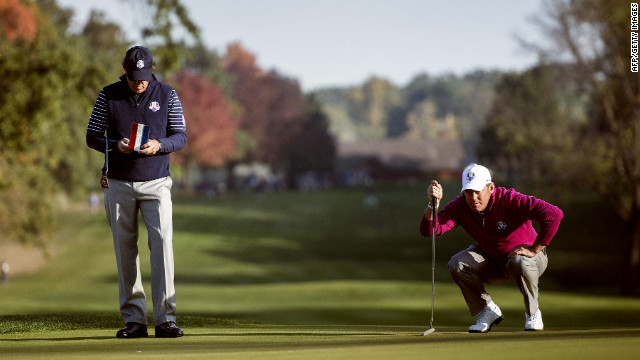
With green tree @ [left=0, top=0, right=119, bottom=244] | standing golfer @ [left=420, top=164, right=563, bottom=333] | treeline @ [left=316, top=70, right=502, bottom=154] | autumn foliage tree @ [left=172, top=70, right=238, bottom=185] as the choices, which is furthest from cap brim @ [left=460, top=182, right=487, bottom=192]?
treeline @ [left=316, top=70, right=502, bottom=154]

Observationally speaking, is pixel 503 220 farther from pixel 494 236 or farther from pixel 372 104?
pixel 372 104

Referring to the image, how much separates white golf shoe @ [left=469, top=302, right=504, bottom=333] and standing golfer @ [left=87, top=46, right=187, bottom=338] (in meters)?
2.80

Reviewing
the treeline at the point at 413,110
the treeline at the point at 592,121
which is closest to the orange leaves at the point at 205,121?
the treeline at the point at 592,121

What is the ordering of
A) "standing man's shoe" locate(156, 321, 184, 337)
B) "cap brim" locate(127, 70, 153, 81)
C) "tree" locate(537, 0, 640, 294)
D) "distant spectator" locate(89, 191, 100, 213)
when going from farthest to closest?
1. "distant spectator" locate(89, 191, 100, 213)
2. "tree" locate(537, 0, 640, 294)
3. "standing man's shoe" locate(156, 321, 184, 337)
4. "cap brim" locate(127, 70, 153, 81)

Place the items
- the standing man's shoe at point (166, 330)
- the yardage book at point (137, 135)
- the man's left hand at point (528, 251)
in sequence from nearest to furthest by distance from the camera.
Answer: the yardage book at point (137, 135), the standing man's shoe at point (166, 330), the man's left hand at point (528, 251)

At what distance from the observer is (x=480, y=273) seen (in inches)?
353

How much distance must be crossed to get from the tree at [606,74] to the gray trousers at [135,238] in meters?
21.1

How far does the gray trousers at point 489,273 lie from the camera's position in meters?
8.64

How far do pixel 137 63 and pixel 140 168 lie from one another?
36.9 inches

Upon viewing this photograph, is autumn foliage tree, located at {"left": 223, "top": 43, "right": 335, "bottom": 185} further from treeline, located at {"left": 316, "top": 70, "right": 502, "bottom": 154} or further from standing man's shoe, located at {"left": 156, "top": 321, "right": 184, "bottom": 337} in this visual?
standing man's shoe, located at {"left": 156, "top": 321, "right": 184, "bottom": 337}

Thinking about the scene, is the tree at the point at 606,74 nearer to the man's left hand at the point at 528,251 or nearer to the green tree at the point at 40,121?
the green tree at the point at 40,121

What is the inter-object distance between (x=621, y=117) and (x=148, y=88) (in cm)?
2264

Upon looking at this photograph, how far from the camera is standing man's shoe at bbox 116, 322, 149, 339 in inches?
332

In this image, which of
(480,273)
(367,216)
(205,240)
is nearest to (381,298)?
(480,273)
